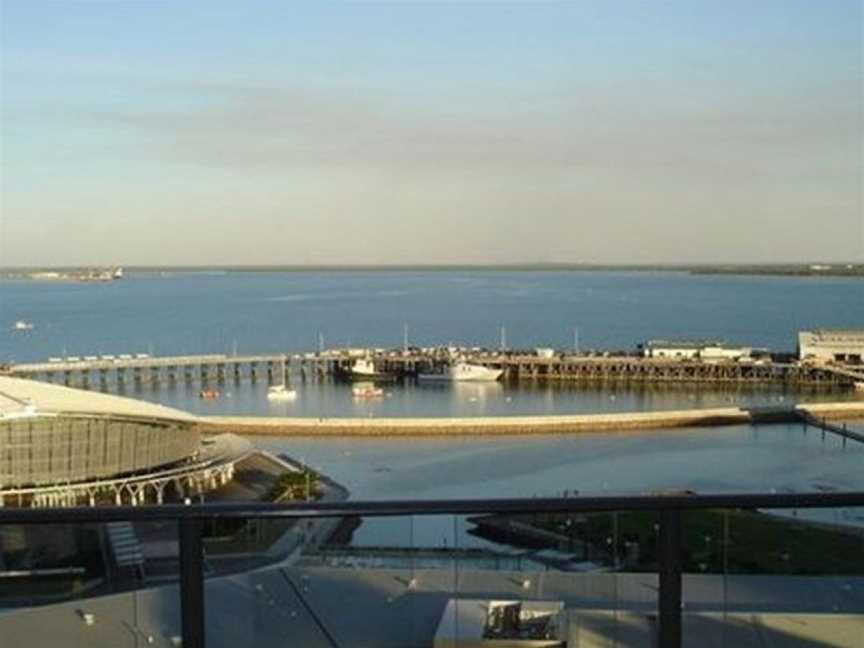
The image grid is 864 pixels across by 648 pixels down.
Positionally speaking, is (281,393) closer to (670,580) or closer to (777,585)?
(777,585)

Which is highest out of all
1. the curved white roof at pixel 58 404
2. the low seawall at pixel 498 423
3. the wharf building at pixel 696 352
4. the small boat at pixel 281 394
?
the wharf building at pixel 696 352

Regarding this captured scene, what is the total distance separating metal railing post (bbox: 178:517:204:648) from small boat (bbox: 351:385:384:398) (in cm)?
2647

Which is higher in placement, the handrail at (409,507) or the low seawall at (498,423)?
the handrail at (409,507)

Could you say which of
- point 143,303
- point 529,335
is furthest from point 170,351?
point 143,303

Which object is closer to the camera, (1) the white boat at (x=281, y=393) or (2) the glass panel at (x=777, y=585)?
(2) the glass panel at (x=777, y=585)

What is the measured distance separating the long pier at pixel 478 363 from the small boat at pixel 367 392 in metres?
3.25

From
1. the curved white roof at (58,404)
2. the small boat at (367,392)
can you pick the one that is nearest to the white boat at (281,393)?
the small boat at (367,392)

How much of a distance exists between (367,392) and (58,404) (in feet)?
44.7

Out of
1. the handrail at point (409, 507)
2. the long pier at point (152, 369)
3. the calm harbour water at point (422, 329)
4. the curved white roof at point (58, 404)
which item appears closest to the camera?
the handrail at point (409, 507)

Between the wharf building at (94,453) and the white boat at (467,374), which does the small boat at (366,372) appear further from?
the wharf building at (94,453)

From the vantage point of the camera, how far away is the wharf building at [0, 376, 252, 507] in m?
14.0

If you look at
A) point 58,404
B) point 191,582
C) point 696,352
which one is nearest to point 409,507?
point 191,582

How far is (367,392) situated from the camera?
2794 cm

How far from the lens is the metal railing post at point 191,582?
106 centimetres
